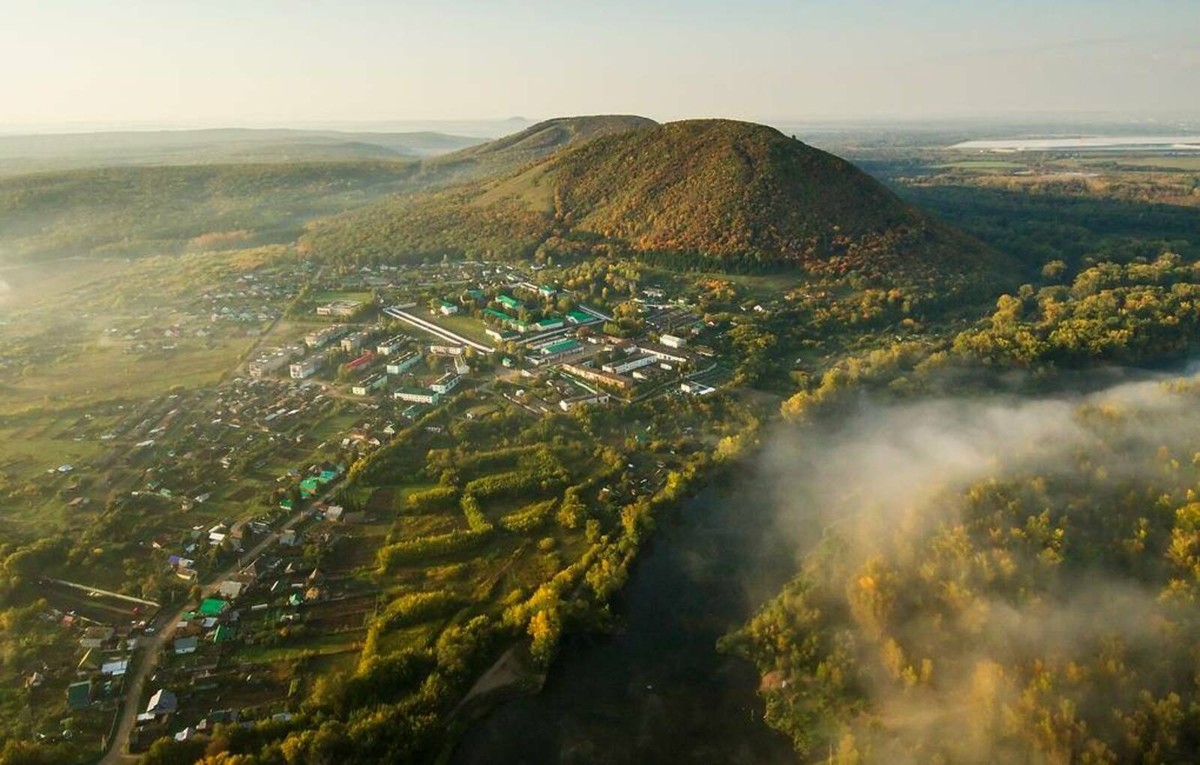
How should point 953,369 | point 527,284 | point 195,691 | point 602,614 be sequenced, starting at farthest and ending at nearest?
point 527,284, point 953,369, point 602,614, point 195,691

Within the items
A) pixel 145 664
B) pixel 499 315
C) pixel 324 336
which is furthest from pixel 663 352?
pixel 145 664

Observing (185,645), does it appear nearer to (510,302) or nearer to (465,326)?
(465,326)

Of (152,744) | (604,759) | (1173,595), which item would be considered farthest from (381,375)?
(1173,595)

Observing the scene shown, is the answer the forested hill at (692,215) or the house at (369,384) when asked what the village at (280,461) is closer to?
the house at (369,384)

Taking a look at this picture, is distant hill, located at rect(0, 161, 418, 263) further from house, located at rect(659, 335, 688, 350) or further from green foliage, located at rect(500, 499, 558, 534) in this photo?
green foliage, located at rect(500, 499, 558, 534)

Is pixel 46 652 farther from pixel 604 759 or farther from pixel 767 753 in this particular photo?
pixel 767 753

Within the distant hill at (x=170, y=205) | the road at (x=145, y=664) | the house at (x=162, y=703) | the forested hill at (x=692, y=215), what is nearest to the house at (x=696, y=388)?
the road at (x=145, y=664)
